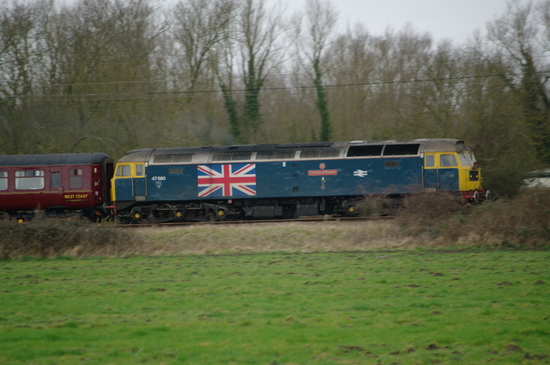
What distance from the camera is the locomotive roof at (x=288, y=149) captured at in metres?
22.0

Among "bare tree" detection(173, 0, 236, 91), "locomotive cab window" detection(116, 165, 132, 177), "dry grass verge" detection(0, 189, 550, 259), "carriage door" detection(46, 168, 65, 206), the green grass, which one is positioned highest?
"bare tree" detection(173, 0, 236, 91)

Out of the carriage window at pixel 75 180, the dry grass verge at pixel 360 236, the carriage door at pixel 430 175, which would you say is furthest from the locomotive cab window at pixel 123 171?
the carriage door at pixel 430 175

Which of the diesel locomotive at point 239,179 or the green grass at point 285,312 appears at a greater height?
the diesel locomotive at point 239,179

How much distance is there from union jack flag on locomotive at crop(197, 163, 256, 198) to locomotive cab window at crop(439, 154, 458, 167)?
8272 millimetres

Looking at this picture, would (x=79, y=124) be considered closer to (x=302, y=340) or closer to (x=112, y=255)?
(x=112, y=255)

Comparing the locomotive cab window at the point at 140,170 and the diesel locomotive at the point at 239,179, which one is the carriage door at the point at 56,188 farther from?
the locomotive cab window at the point at 140,170

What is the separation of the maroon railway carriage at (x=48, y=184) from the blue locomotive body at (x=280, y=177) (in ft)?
5.05

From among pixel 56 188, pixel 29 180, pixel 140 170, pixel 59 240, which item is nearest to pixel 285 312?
pixel 59 240

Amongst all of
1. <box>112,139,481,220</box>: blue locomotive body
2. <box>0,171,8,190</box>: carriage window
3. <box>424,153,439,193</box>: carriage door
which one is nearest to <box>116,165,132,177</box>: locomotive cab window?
<box>112,139,481,220</box>: blue locomotive body

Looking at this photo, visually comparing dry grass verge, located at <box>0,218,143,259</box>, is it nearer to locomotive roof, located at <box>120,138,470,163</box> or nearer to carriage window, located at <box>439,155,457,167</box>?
locomotive roof, located at <box>120,138,470,163</box>

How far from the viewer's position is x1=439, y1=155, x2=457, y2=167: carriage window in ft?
71.1

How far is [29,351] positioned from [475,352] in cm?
595

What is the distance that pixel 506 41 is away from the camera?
3244cm

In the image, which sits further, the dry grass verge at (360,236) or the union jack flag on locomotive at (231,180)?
the union jack flag on locomotive at (231,180)
